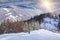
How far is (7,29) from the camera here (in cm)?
471

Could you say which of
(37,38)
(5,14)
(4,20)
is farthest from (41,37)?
(5,14)

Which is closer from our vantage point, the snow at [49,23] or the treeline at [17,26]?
the treeline at [17,26]

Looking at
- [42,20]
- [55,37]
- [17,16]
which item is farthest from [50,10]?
[55,37]

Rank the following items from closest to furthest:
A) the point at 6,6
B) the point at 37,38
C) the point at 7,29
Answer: the point at 37,38 → the point at 7,29 → the point at 6,6

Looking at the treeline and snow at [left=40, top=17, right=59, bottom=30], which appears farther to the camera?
snow at [left=40, top=17, right=59, bottom=30]

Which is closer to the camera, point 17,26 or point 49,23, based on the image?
point 17,26

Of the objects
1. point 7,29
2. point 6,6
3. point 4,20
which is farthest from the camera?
point 6,6

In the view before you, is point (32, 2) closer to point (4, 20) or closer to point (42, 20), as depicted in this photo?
point (42, 20)

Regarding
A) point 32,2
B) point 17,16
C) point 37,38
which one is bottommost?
point 37,38

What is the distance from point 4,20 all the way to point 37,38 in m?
1.86

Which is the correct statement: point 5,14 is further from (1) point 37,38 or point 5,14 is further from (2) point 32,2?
(1) point 37,38

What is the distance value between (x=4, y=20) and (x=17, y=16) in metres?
Result: 0.49

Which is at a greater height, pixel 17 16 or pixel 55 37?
pixel 17 16

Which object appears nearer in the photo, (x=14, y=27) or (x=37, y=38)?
(x=37, y=38)
